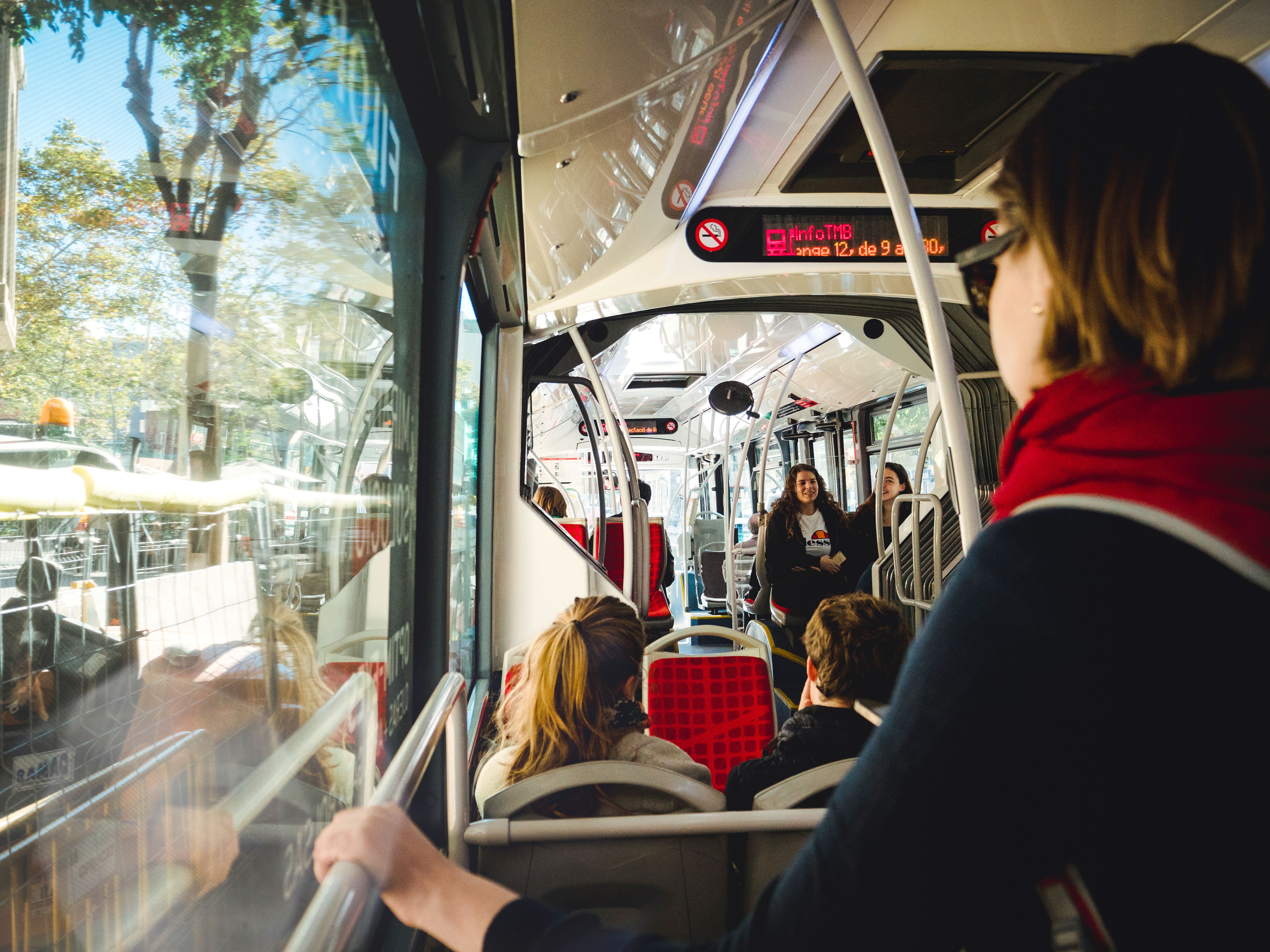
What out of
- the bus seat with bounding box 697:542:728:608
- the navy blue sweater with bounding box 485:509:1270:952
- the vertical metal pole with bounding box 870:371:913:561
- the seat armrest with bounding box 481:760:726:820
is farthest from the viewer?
the bus seat with bounding box 697:542:728:608

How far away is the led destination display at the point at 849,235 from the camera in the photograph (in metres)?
3.05

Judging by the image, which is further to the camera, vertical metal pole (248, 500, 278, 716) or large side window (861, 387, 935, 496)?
large side window (861, 387, 935, 496)

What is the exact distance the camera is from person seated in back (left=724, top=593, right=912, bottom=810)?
1.75 meters

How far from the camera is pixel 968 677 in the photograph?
15.3 inches

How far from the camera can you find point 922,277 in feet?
4.66

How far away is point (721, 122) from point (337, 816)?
7.24 feet

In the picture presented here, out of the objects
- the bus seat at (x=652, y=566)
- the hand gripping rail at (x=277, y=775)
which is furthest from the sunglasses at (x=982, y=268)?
the bus seat at (x=652, y=566)

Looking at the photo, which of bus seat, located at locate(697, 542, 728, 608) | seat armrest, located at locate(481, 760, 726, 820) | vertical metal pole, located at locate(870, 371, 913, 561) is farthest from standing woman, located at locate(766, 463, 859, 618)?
seat armrest, located at locate(481, 760, 726, 820)

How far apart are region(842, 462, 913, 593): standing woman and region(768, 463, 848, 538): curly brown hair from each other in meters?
0.11

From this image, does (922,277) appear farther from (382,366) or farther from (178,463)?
(178,463)

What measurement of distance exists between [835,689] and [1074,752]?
5.44 feet

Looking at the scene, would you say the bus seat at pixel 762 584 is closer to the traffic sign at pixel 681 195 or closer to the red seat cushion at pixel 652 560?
the red seat cushion at pixel 652 560

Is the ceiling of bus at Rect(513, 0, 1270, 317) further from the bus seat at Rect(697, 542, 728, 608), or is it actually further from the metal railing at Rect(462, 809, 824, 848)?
the bus seat at Rect(697, 542, 728, 608)

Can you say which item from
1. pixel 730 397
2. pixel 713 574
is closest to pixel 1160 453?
pixel 730 397
